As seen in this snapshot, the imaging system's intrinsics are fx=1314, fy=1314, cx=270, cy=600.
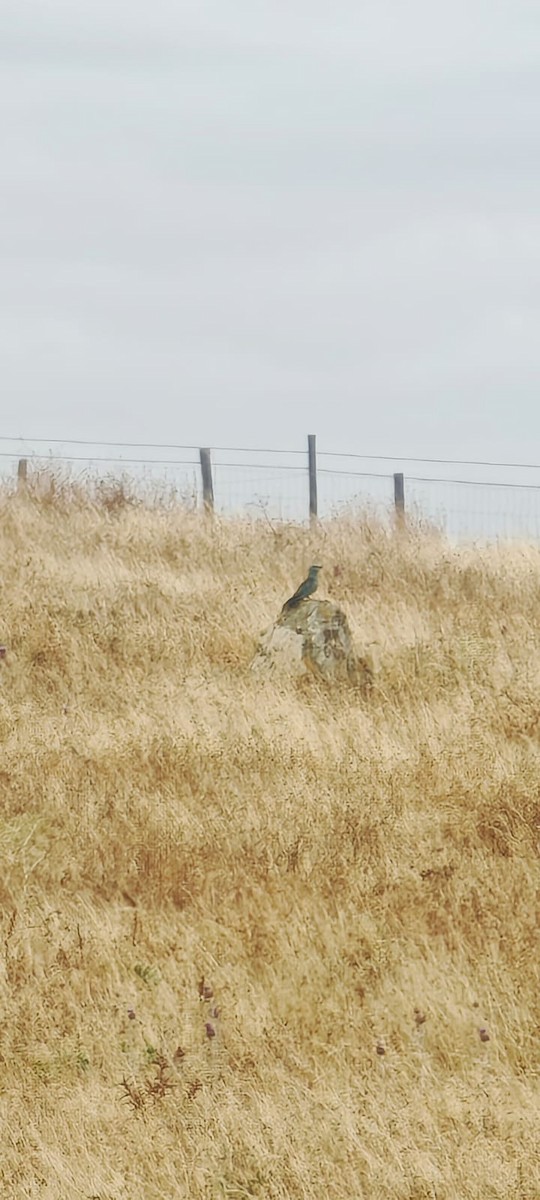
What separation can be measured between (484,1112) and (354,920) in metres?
1.75

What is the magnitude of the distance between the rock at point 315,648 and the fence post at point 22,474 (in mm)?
8608

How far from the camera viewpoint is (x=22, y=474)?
786 inches

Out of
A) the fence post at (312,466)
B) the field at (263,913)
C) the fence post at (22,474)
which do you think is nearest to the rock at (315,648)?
the field at (263,913)

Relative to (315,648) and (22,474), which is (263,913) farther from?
(22,474)

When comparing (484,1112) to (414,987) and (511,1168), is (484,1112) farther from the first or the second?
(414,987)

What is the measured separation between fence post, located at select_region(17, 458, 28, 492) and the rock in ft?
28.2

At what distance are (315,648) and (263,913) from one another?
4.93 metres

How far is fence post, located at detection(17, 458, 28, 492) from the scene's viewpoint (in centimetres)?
1922

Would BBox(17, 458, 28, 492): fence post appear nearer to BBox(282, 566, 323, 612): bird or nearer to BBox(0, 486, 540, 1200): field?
BBox(0, 486, 540, 1200): field

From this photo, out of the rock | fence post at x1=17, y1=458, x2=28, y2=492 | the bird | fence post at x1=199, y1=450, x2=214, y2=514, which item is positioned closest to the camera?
the rock

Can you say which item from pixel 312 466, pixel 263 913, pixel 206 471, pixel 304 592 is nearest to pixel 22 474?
pixel 206 471

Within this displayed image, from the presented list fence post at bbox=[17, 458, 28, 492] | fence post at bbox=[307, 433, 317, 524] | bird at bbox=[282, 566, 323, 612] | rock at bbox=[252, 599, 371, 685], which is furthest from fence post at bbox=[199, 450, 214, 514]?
rock at bbox=[252, 599, 371, 685]

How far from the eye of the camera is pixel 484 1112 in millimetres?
4590

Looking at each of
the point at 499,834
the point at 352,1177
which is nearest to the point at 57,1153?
the point at 352,1177
